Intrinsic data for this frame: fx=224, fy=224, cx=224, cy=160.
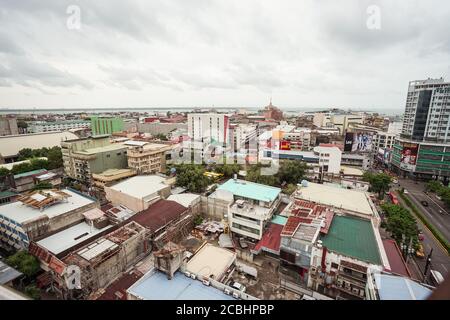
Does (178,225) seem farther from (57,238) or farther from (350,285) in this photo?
(350,285)

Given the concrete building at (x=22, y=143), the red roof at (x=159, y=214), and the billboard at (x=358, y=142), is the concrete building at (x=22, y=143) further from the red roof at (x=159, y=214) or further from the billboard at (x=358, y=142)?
the billboard at (x=358, y=142)

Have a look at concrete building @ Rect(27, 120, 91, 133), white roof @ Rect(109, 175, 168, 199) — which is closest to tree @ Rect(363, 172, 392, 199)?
white roof @ Rect(109, 175, 168, 199)

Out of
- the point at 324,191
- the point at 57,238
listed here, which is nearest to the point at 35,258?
the point at 57,238

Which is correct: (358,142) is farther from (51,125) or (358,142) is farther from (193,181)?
(51,125)

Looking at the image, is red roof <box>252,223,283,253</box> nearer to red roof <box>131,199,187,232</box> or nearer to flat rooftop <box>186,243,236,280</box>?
flat rooftop <box>186,243,236,280</box>

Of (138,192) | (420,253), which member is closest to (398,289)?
(420,253)

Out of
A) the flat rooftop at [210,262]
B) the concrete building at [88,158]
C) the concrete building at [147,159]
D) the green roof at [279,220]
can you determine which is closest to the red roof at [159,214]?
the flat rooftop at [210,262]
